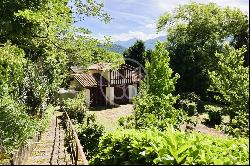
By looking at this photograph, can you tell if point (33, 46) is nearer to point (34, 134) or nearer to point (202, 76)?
point (34, 134)

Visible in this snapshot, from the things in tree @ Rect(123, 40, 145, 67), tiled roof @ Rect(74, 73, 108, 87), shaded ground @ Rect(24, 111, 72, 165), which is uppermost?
tree @ Rect(123, 40, 145, 67)

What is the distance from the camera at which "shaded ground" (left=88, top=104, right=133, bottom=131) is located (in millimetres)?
34722

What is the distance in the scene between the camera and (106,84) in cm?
4644

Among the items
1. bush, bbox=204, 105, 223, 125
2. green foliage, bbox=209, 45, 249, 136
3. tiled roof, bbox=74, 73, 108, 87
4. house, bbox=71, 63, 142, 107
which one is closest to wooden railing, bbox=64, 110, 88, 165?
green foliage, bbox=209, 45, 249, 136

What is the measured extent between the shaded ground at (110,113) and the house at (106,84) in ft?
6.74

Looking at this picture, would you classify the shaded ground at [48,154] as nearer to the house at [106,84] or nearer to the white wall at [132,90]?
the house at [106,84]

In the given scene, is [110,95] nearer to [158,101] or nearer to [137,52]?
[137,52]

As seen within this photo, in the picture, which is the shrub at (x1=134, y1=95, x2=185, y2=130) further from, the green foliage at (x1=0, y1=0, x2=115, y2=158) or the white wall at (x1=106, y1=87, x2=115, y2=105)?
the white wall at (x1=106, y1=87, x2=115, y2=105)

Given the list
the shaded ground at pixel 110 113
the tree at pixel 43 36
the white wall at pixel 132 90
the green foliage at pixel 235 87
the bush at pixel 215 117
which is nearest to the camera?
the green foliage at pixel 235 87

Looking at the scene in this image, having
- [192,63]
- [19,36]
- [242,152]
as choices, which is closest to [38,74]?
[19,36]

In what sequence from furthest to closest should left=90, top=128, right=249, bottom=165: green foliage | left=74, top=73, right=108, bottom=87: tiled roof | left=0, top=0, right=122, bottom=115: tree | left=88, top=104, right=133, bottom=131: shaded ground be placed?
1. left=74, top=73, right=108, bottom=87: tiled roof
2. left=88, top=104, right=133, bottom=131: shaded ground
3. left=0, top=0, right=122, bottom=115: tree
4. left=90, top=128, right=249, bottom=165: green foliage

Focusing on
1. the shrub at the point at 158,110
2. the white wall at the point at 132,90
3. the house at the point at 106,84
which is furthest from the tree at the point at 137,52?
the shrub at the point at 158,110

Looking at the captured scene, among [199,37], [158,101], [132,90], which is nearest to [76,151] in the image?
[158,101]

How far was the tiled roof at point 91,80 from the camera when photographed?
4534cm
